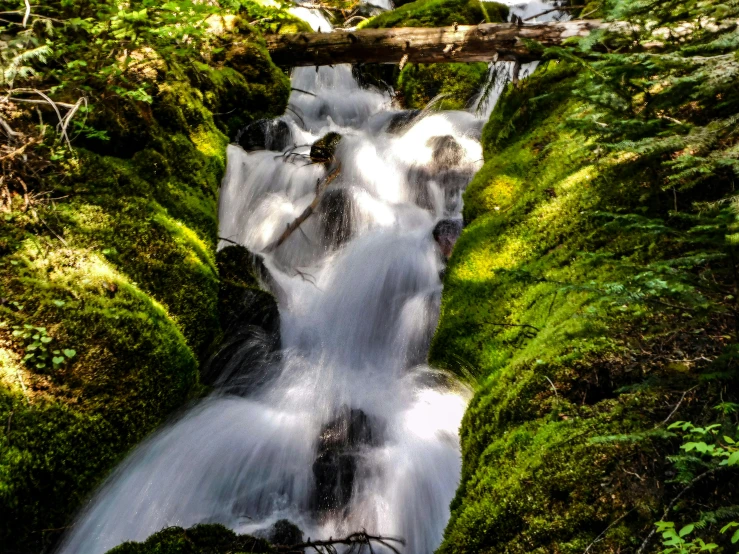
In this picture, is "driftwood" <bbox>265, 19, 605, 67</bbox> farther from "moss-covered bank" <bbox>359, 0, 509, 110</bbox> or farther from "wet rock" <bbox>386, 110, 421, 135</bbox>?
"moss-covered bank" <bbox>359, 0, 509, 110</bbox>

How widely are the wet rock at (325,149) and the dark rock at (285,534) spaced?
Answer: 20.7ft

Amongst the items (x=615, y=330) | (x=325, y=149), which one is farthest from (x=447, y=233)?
(x=615, y=330)

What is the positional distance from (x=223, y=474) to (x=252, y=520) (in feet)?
1.58

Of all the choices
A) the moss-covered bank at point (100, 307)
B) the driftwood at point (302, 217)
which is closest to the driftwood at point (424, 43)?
the driftwood at point (302, 217)

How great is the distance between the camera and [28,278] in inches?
136

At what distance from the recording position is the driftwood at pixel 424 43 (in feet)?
23.0

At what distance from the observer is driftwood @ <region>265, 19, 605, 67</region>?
7012mm

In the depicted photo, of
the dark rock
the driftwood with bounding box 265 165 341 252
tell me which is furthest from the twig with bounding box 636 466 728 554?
the driftwood with bounding box 265 165 341 252

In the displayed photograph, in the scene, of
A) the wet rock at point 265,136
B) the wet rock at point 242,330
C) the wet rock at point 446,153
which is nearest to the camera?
the wet rock at point 242,330

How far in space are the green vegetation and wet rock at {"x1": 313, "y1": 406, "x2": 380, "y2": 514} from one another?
96 centimetres

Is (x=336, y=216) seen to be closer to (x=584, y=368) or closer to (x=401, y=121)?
(x=401, y=121)

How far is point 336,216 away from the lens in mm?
7441

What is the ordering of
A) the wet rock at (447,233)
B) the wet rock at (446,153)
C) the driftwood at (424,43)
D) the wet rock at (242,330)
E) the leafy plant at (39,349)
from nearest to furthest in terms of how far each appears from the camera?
the leafy plant at (39,349) → the wet rock at (242,330) → the wet rock at (447,233) → the driftwood at (424,43) → the wet rock at (446,153)

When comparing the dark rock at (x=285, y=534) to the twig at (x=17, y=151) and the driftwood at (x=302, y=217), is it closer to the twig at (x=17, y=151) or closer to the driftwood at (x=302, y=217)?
the twig at (x=17, y=151)
